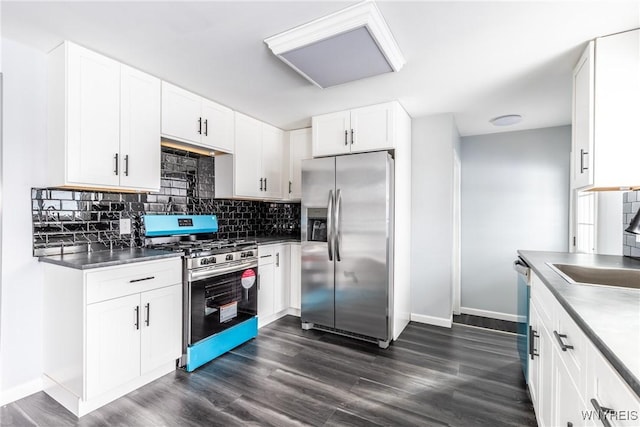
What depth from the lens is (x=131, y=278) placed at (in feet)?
6.77

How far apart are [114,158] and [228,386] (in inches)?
72.4

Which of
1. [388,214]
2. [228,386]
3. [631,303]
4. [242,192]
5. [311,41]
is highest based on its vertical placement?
[311,41]

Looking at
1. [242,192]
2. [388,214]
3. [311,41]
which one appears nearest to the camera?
[311,41]

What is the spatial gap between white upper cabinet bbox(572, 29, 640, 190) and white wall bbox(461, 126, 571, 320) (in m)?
1.94

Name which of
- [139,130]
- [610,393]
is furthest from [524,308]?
[139,130]

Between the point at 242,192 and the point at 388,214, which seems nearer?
the point at 388,214

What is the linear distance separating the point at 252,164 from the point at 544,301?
2852 millimetres

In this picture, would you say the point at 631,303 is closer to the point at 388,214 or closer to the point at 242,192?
the point at 388,214

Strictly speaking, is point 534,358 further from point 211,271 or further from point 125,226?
point 125,226

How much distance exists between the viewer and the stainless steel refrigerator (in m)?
2.83

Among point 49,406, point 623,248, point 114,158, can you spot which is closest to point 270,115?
point 114,158

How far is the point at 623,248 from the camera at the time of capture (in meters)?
2.33

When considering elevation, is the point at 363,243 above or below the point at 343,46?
below

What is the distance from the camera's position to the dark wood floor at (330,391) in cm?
186
